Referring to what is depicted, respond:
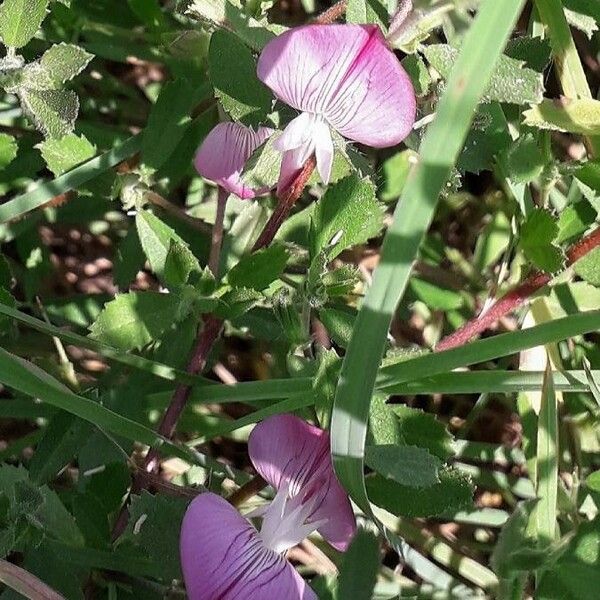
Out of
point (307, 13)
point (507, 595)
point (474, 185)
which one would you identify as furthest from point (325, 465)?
point (307, 13)

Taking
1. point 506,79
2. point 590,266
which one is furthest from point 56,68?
point 590,266

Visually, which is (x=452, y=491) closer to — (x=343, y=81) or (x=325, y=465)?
(x=325, y=465)

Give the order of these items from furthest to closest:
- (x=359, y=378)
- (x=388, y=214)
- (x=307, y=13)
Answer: (x=307, y=13)
(x=388, y=214)
(x=359, y=378)

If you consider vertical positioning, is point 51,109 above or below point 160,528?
above

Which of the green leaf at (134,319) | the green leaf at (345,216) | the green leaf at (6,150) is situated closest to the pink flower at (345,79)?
the green leaf at (345,216)

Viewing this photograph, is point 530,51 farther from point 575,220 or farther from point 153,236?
point 153,236

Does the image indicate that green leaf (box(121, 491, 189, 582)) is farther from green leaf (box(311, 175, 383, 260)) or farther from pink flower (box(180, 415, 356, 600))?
green leaf (box(311, 175, 383, 260))
